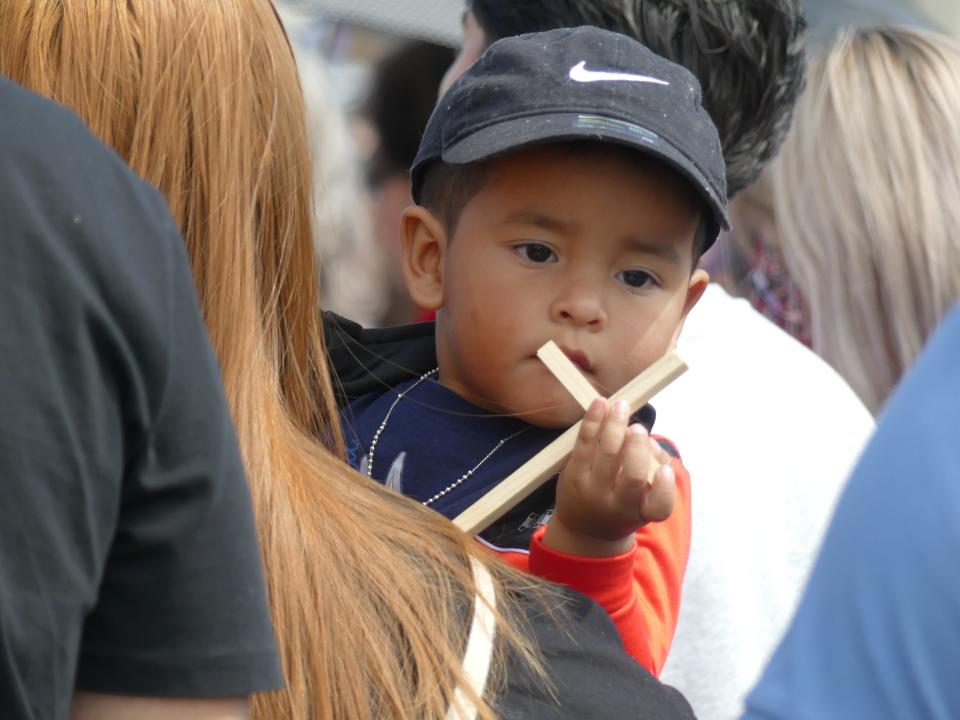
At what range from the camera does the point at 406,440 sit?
202 centimetres

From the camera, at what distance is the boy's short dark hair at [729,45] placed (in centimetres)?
233

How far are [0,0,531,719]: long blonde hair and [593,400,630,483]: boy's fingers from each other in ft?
0.56

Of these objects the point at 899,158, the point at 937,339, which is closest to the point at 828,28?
the point at 899,158

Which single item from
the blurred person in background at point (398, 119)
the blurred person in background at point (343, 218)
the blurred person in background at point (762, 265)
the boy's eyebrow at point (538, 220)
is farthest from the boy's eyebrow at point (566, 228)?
the blurred person in background at point (398, 119)

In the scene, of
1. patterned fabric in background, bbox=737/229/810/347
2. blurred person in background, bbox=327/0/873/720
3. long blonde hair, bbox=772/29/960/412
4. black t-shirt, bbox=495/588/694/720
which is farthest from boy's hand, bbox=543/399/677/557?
patterned fabric in background, bbox=737/229/810/347

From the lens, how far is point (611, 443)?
1632mm

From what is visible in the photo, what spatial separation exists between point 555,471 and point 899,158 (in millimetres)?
1985

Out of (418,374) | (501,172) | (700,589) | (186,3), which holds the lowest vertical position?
(700,589)

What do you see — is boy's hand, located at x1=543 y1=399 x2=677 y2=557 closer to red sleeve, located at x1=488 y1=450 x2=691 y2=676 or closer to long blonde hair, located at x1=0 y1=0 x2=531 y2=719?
red sleeve, located at x1=488 y1=450 x2=691 y2=676

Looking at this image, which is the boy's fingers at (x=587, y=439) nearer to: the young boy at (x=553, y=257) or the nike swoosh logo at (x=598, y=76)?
the young boy at (x=553, y=257)

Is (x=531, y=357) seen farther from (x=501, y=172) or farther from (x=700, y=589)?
(x=700, y=589)

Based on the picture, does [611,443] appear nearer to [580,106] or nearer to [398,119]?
[580,106]

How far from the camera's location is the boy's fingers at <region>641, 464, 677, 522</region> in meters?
1.61

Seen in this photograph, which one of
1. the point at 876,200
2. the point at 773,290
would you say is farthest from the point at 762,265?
the point at 876,200
